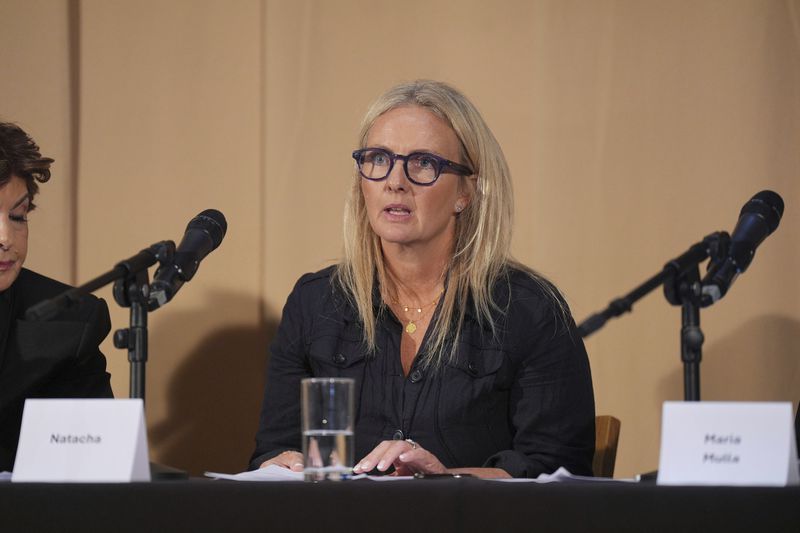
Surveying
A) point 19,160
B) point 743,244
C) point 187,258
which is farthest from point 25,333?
point 743,244

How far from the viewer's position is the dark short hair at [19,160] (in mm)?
2537

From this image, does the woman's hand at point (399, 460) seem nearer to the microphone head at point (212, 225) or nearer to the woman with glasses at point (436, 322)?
the woman with glasses at point (436, 322)

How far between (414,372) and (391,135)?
58cm

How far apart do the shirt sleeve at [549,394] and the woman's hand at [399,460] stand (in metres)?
0.31

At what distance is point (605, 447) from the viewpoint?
8.63 feet

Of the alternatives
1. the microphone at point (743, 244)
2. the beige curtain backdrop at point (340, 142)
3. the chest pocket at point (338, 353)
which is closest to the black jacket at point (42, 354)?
the beige curtain backdrop at point (340, 142)

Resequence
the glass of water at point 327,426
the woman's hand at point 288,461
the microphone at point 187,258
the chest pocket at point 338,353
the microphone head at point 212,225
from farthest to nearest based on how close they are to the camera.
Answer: the chest pocket at point 338,353 < the woman's hand at point 288,461 < the microphone head at point 212,225 < the microphone at point 187,258 < the glass of water at point 327,426

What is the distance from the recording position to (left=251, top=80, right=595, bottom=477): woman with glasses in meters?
2.38

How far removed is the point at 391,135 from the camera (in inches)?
101

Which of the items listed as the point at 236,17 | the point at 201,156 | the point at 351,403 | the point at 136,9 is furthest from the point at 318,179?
the point at 351,403

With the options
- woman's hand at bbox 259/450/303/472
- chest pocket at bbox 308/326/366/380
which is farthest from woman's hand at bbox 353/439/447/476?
chest pocket at bbox 308/326/366/380

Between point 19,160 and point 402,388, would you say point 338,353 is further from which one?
point 19,160

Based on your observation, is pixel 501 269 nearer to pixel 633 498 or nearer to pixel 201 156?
pixel 201 156

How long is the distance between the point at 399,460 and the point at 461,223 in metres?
0.91
